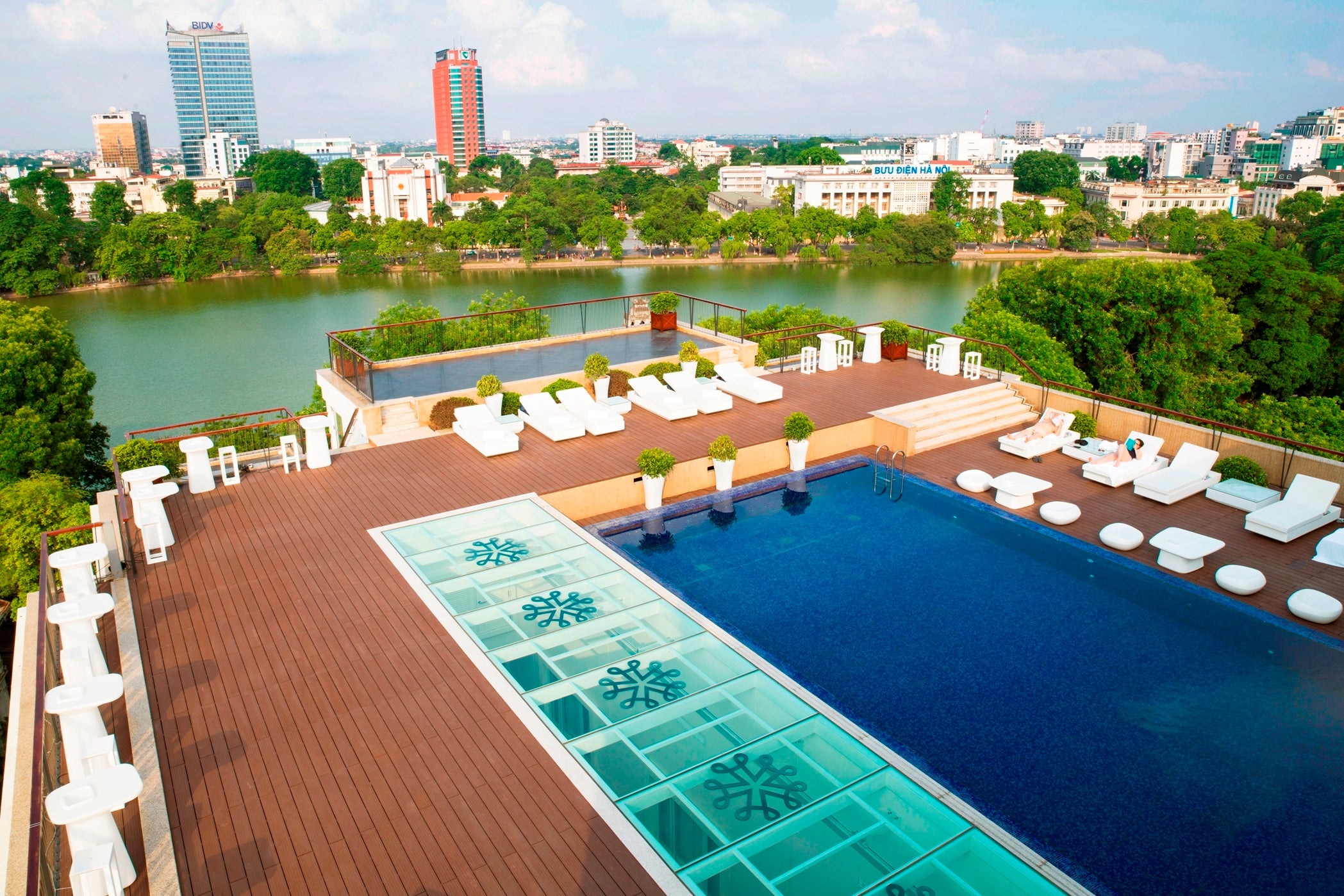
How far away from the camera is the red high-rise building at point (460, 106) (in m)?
180

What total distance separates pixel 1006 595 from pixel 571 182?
9845 cm

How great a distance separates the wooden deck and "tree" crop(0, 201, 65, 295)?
56.2 m

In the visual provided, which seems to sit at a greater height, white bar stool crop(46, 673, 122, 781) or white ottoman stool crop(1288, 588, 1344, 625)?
white bar stool crop(46, 673, 122, 781)

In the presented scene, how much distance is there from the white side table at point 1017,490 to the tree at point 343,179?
100543mm

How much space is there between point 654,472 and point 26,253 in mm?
60206

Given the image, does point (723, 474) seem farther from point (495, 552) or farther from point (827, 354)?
point (827, 354)

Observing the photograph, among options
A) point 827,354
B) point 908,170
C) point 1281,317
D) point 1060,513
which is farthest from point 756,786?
point 908,170

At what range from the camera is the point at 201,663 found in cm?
688

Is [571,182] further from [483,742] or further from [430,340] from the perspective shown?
[483,742]

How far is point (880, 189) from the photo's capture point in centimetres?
9738

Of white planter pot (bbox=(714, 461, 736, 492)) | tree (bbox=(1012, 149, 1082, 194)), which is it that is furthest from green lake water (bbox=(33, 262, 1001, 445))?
tree (bbox=(1012, 149, 1082, 194))

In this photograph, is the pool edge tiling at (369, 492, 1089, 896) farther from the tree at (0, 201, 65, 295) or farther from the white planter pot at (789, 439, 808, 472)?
the tree at (0, 201, 65, 295)

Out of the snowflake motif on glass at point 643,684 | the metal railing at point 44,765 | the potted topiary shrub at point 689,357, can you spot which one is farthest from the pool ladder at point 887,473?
the metal railing at point 44,765

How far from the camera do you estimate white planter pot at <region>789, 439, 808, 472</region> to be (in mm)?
12047
